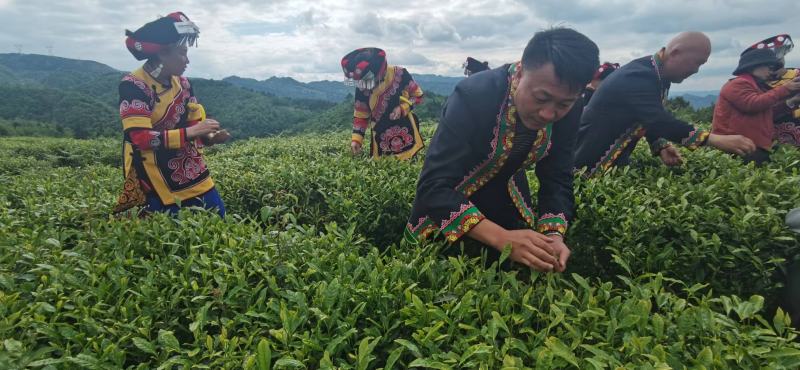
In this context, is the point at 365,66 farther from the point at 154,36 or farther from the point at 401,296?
the point at 401,296

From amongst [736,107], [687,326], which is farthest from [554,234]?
[736,107]

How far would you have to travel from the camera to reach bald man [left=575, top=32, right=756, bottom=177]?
3305mm

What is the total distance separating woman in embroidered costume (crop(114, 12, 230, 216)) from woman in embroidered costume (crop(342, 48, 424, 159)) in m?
2.15

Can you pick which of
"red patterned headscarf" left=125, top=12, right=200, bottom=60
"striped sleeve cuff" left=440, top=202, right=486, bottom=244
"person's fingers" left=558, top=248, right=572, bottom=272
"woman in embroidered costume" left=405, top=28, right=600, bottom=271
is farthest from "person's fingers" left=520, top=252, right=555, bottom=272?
"red patterned headscarf" left=125, top=12, right=200, bottom=60

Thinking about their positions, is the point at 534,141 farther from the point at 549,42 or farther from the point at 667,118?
the point at 667,118

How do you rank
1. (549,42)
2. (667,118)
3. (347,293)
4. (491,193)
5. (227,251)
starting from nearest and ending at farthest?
(347,293) → (549,42) → (227,251) → (491,193) → (667,118)

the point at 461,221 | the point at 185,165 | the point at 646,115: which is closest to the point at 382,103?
the point at 185,165

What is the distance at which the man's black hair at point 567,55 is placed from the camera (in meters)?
1.72

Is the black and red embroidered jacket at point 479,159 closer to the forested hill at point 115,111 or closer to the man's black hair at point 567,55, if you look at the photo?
the man's black hair at point 567,55

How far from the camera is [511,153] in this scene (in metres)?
2.18

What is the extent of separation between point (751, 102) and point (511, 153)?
3.19 m

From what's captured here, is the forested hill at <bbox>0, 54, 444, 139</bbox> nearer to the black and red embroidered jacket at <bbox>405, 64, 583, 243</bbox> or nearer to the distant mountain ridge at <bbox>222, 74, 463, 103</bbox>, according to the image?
the black and red embroidered jacket at <bbox>405, 64, 583, 243</bbox>

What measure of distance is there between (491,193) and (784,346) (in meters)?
1.35

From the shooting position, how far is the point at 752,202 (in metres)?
2.47
